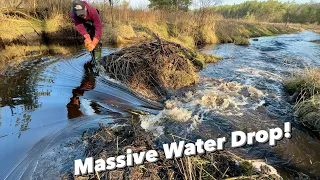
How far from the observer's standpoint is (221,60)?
32.9ft

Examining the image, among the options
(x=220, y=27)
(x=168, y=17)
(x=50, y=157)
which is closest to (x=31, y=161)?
(x=50, y=157)

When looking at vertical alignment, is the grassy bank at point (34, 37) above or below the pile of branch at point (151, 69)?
above

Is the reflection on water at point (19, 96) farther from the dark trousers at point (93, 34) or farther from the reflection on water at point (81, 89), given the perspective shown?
the dark trousers at point (93, 34)

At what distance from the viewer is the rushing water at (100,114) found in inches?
117

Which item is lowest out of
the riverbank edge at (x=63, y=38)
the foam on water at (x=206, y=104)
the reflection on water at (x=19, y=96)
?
the foam on water at (x=206, y=104)

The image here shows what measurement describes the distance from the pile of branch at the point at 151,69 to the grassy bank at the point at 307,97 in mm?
2595

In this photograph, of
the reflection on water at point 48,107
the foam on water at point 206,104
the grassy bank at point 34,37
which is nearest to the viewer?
the reflection on water at point 48,107

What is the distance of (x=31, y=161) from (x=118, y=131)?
111 cm

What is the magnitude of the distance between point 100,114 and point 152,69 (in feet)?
7.47

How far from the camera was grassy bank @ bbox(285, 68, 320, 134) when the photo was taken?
4344 millimetres

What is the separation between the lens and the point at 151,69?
19.5 ft

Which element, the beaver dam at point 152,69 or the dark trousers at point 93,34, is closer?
the beaver dam at point 152,69

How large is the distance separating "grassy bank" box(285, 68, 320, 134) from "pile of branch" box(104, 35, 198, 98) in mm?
2595

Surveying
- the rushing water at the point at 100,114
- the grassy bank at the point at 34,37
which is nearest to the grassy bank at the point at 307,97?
the rushing water at the point at 100,114
